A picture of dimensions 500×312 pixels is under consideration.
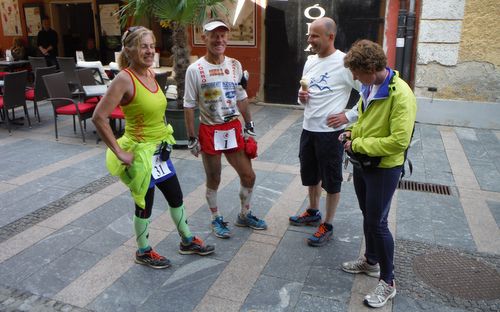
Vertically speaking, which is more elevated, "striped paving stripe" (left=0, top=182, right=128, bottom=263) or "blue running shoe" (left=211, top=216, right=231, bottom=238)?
"blue running shoe" (left=211, top=216, right=231, bottom=238)

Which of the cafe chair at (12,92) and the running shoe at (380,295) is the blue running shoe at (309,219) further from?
the cafe chair at (12,92)

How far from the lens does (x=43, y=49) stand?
11438 millimetres

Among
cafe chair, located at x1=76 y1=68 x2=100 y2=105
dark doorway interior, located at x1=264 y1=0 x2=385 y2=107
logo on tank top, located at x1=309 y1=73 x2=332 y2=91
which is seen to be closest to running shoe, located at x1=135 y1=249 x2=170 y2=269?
logo on tank top, located at x1=309 y1=73 x2=332 y2=91

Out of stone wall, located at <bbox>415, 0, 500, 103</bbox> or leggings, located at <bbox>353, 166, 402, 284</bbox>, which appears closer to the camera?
leggings, located at <bbox>353, 166, 402, 284</bbox>

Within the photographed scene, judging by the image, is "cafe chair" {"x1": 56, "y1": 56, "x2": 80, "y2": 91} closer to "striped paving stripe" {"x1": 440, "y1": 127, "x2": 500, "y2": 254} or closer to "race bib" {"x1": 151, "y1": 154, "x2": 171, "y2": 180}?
"race bib" {"x1": 151, "y1": 154, "x2": 171, "y2": 180}

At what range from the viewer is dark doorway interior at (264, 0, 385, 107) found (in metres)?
8.33

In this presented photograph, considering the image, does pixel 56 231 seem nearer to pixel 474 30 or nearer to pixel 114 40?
pixel 474 30

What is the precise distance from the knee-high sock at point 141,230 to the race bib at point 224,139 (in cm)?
83

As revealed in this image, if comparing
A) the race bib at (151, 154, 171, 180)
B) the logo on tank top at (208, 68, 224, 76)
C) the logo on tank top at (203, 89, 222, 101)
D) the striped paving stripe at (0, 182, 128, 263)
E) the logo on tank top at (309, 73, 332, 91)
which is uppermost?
the logo on tank top at (208, 68, 224, 76)

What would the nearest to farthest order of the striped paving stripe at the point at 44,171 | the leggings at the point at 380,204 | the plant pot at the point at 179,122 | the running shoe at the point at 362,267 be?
1. the leggings at the point at 380,204
2. the running shoe at the point at 362,267
3. the striped paving stripe at the point at 44,171
4. the plant pot at the point at 179,122

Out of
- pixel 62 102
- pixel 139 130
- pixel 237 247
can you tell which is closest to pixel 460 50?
pixel 237 247

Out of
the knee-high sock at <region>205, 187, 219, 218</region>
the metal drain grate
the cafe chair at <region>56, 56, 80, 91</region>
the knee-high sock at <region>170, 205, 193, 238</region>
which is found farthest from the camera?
the cafe chair at <region>56, 56, 80, 91</region>

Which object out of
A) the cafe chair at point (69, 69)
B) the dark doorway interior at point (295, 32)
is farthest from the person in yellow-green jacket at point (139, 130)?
the cafe chair at point (69, 69)

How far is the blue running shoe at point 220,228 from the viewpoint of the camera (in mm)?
3830
